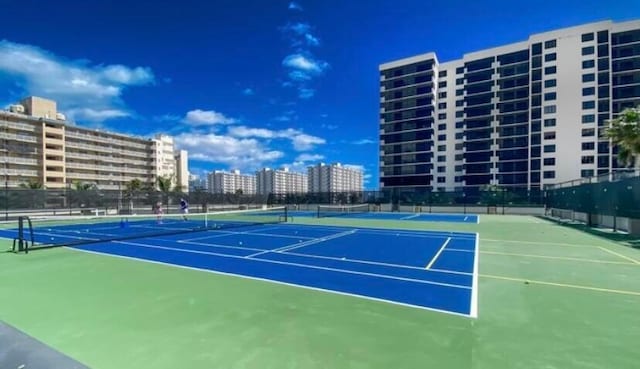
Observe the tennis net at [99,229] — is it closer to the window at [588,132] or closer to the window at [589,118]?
the window at [588,132]

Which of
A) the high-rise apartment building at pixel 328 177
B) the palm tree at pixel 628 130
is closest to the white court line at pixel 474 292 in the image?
the palm tree at pixel 628 130

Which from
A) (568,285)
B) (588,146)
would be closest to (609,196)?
(568,285)

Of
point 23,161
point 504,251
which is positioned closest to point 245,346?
point 504,251

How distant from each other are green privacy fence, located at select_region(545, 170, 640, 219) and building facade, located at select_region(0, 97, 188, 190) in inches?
2988

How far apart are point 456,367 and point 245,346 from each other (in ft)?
7.33

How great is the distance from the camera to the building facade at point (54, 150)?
6600 cm

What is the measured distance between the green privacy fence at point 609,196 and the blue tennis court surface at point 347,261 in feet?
24.6

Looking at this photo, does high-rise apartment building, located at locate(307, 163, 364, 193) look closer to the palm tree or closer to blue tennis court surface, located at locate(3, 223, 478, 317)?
the palm tree

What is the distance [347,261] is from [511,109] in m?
62.4

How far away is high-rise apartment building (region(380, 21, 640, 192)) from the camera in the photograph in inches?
2092

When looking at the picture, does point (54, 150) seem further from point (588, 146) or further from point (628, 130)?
point (588, 146)

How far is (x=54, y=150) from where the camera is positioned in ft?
234

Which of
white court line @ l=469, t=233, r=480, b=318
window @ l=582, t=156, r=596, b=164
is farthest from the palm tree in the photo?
window @ l=582, t=156, r=596, b=164

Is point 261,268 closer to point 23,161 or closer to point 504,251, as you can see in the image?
point 504,251
